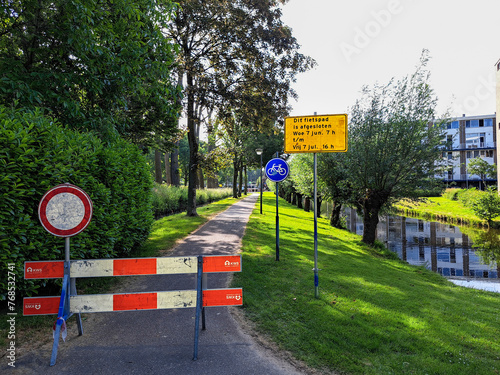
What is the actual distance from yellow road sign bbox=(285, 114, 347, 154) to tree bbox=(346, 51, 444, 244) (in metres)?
7.19

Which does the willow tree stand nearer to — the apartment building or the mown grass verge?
the mown grass verge

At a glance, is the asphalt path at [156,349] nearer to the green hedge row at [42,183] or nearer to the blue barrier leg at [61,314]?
the blue barrier leg at [61,314]

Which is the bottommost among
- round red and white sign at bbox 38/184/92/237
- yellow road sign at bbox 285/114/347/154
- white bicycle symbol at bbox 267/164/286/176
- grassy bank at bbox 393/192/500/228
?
grassy bank at bbox 393/192/500/228

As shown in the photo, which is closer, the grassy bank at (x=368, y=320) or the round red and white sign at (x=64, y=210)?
the round red and white sign at (x=64, y=210)

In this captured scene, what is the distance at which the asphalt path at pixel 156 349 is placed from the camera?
3.22 meters

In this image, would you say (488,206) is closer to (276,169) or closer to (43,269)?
(276,169)

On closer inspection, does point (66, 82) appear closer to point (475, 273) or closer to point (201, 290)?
point (201, 290)

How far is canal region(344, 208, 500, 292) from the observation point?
12648 mm

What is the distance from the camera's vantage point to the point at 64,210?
3.46 meters

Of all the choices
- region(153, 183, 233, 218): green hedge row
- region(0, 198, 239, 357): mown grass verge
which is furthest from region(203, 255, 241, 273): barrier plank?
region(153, 183, 233, 218): green hedge row

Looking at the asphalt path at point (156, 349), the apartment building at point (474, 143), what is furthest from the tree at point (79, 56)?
the apartment building at point (474, 143)

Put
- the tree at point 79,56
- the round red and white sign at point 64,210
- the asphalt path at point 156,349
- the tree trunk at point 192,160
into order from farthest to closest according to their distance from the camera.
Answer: the tree trunk at point 192,160 < the tree at point 79,56 < the round red and white sign at point 64,210 < the asphalt path at point 156,349

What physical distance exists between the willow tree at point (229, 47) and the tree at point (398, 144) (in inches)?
160

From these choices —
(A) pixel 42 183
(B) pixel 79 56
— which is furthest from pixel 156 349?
(B) pixel 79 56
